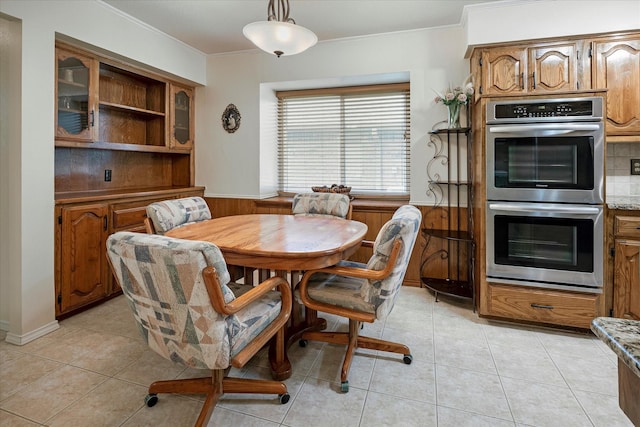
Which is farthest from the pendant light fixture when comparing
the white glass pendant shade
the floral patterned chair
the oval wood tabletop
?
the floral patterned chair

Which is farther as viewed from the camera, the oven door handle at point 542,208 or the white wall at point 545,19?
the white wall at point 545,19

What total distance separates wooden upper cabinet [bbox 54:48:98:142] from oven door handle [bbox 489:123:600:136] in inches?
130

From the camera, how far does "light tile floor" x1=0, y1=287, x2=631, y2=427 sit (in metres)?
1.67

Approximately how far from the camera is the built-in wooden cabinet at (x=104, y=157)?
9.10 feet

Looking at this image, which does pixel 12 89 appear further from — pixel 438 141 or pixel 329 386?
pixel 438 141

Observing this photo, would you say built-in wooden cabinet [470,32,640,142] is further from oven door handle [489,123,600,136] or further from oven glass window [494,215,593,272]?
oven glass window [494,215,593,272]

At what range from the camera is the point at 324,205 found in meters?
3.15

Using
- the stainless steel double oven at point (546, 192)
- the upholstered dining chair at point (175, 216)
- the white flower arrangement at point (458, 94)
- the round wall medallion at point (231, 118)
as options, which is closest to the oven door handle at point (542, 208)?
the stainless steel double oven at point (546, 192)

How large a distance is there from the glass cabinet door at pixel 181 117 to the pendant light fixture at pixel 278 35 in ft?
7.35

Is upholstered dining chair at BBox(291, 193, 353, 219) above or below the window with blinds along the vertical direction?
below

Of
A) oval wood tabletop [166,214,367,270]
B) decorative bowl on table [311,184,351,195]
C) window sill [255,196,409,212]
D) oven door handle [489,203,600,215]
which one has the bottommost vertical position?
oval wood tabletop [166,214,367,270]

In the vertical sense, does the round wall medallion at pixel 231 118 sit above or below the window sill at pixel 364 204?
above

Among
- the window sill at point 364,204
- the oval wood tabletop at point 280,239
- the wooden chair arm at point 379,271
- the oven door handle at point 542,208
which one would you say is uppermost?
the window sill at point 364,204

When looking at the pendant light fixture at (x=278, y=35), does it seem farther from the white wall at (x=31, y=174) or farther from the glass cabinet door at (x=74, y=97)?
the glass cabinet door at (x=74, y=97)
